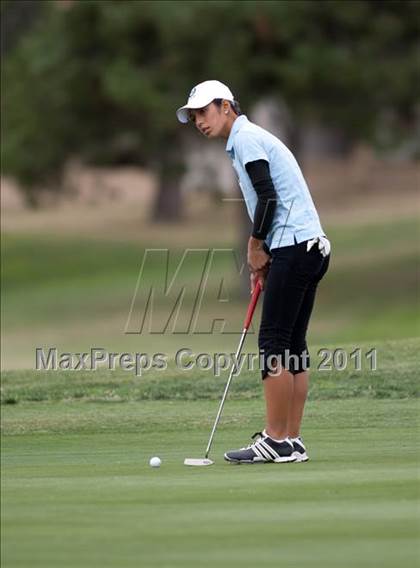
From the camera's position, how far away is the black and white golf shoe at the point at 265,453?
8969 millimetres

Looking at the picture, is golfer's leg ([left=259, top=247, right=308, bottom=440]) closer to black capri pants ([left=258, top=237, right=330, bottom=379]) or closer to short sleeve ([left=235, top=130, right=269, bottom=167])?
black capri pants ([left=258, top=237, right=330, bottom=379])

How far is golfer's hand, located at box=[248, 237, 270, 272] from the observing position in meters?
8.98

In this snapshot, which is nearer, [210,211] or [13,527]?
[13,527]

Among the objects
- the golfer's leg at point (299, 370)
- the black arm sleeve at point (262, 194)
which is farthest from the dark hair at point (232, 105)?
the golfer's leg at point (299, 370)

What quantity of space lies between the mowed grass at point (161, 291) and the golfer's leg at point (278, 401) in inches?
755

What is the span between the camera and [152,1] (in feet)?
102

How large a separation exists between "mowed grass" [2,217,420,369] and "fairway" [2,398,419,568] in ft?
57.5

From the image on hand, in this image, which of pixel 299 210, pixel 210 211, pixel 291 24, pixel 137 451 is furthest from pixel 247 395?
pixel 210 211

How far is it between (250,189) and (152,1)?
22731 millimetres

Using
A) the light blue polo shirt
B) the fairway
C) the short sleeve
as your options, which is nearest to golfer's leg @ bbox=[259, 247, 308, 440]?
the light blue polo shirt

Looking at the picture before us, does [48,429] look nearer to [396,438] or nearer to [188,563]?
[396,438]

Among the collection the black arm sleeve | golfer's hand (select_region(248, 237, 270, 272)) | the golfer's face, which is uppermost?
the golfer's face

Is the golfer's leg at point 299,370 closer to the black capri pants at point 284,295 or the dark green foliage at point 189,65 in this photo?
the black capri pants at point 284,295

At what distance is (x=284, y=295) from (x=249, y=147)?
90 cm
